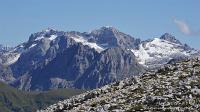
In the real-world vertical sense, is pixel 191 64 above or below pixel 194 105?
above

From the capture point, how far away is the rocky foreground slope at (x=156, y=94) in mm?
32531

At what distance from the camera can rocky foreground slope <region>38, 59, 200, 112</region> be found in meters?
32.5

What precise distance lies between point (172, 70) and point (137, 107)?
13177 millimetres

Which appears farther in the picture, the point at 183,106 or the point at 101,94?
the point at 101,94

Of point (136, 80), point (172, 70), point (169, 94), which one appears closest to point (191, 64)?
point (172, 70)

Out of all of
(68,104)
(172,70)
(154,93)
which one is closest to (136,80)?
(172,70)

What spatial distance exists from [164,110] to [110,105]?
596 cm

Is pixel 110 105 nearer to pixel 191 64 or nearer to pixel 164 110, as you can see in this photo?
pixel 164 110

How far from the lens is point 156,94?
3625 centimetres

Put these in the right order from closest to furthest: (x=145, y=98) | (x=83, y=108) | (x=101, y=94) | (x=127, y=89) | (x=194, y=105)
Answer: (x=194, y=105) < (x=145, y=98) < (x=83, y=108) < (x=127, y=89) < (x=101, y=94)

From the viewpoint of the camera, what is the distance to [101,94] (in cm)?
4434

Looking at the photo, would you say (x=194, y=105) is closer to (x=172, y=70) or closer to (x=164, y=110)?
(x=164, y=110)

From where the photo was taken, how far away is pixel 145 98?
116 ft

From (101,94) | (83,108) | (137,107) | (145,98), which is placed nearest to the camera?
(137,107)
